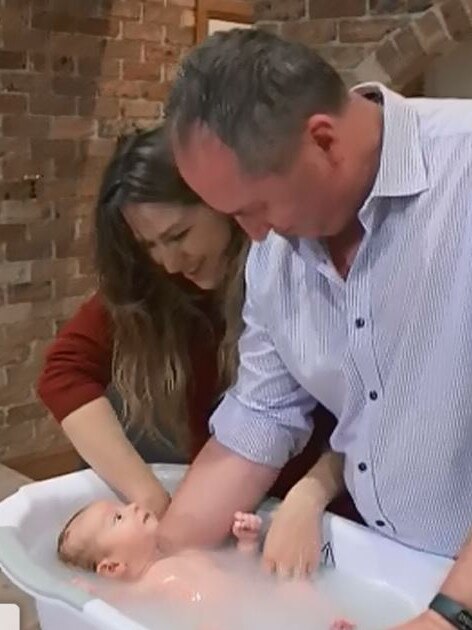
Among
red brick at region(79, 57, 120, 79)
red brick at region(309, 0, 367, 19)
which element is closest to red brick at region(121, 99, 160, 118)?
red brick at region(79, 57, 120, 79)

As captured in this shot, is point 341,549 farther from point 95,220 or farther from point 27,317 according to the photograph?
point 27,317

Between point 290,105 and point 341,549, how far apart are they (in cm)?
66

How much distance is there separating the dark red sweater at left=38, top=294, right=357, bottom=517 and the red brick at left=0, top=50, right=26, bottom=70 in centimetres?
209

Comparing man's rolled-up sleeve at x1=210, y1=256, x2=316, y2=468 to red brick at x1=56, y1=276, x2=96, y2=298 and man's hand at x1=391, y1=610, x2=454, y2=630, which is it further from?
red brick at x1=56, y1=276, x2=96, y2=298

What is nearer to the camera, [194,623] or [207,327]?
[194,623]

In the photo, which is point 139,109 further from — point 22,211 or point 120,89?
point 22,211

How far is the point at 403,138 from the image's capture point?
3.80 feet

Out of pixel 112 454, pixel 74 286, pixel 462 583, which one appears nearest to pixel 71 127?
pixel 74 286

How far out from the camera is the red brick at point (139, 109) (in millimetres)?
3930

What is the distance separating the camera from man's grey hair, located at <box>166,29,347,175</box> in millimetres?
1076

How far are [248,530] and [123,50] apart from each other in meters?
2.72

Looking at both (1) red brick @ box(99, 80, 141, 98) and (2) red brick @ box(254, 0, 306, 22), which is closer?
(2) red brick @ box(254, 0, 306, 22)

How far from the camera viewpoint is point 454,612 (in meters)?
1.07

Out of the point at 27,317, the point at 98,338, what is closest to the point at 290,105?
the point at 98,338
